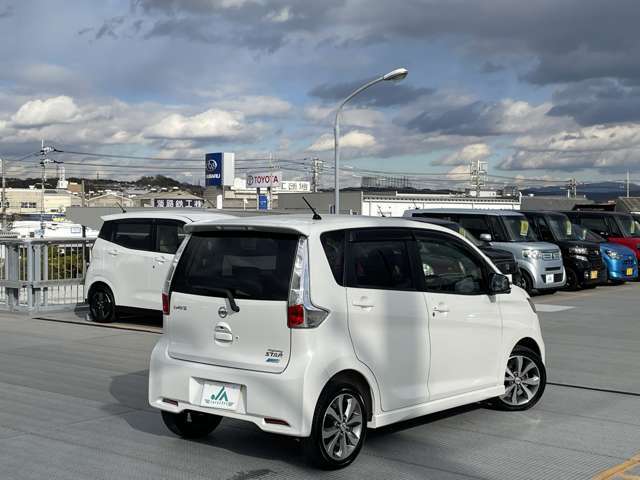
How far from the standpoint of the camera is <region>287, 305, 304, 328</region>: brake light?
5582mm

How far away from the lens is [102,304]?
13852mm

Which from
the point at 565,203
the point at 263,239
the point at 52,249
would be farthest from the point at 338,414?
the point at 565,203

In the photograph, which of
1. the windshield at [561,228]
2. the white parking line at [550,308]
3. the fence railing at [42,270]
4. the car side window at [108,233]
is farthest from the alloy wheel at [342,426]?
the windshield at [561,228]

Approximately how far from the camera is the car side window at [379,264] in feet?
19.9

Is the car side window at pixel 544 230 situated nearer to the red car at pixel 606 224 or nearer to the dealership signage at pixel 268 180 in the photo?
A: the red car at pixel 606 224

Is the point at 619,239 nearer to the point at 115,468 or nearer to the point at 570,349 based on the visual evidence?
the point at 570,349

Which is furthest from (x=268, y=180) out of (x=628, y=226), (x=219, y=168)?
(x=628, y=226)

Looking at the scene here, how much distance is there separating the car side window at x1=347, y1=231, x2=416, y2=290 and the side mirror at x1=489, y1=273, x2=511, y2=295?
3.31 feet

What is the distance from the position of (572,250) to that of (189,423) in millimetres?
16007

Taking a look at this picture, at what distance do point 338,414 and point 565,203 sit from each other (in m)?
67.8

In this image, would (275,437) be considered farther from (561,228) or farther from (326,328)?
(561,228)

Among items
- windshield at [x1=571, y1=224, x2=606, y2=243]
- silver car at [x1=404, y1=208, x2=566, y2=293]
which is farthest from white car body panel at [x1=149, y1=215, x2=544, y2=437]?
windshield at [x1=571, y1=224, x2=606, y2=243]

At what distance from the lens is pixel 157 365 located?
6.33 metres

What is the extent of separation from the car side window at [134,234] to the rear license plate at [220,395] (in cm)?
759
